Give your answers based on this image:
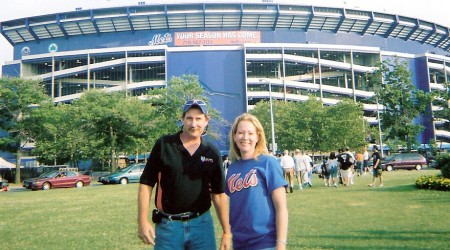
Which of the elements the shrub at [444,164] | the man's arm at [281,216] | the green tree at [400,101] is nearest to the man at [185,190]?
the man's arm at [281,216]

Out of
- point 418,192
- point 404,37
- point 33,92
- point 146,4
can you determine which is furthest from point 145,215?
point 404,37

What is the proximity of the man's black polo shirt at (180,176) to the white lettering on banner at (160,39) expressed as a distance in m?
64.2

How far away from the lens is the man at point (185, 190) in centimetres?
335

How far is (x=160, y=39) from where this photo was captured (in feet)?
217

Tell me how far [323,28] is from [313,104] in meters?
26.5

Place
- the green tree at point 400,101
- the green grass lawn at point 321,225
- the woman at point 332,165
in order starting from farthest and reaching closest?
the green tree at point 400,101, the woman at point 332,165, the green grass lawn at point 321,225

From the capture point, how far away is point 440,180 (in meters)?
15.1

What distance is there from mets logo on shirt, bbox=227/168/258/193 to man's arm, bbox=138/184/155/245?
699 mm

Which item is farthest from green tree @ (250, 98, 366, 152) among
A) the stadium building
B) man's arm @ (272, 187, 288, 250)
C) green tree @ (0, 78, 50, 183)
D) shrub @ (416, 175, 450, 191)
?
man's arm @ (272, 187, 288, 250)

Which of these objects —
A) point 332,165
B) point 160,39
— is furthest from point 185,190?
point 160,39

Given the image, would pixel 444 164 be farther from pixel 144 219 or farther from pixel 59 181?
pixel 59 181

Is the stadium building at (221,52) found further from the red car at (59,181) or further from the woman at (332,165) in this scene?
the woman at (332,165)

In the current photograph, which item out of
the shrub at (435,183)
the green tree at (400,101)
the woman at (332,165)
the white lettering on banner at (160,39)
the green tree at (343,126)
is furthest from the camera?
the white lettering on banner at (160,39)

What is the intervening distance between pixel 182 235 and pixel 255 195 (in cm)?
70
